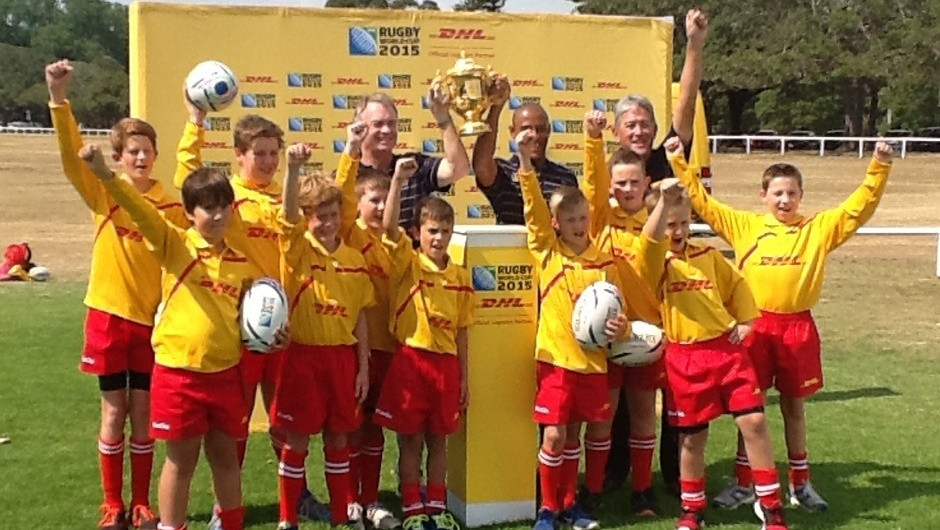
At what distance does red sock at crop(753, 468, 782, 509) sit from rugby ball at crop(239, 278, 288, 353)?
2.52 metres

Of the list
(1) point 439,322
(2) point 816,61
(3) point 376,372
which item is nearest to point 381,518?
(3) point 376,372

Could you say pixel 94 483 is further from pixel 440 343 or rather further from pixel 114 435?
pixel 440 343

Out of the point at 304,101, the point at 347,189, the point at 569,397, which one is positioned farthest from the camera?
the point at 304,101

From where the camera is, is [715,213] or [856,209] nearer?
[856,209]

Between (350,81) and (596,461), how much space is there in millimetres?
3713

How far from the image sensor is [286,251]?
5562mm

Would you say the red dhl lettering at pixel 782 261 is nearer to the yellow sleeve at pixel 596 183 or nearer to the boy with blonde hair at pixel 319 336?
the yellow sleeve at pixel 596 183

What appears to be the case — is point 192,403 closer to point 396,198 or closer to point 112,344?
point 112,344

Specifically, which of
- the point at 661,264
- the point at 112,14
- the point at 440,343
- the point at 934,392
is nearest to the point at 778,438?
the point at 934,392

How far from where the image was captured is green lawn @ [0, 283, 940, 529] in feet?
20.7

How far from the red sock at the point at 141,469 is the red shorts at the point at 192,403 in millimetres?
819

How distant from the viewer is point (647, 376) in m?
6.23

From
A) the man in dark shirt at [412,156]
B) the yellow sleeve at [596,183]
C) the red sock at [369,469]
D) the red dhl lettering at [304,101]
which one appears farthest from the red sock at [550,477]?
the red dhl lettering at [304,101]

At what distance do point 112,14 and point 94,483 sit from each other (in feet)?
501
